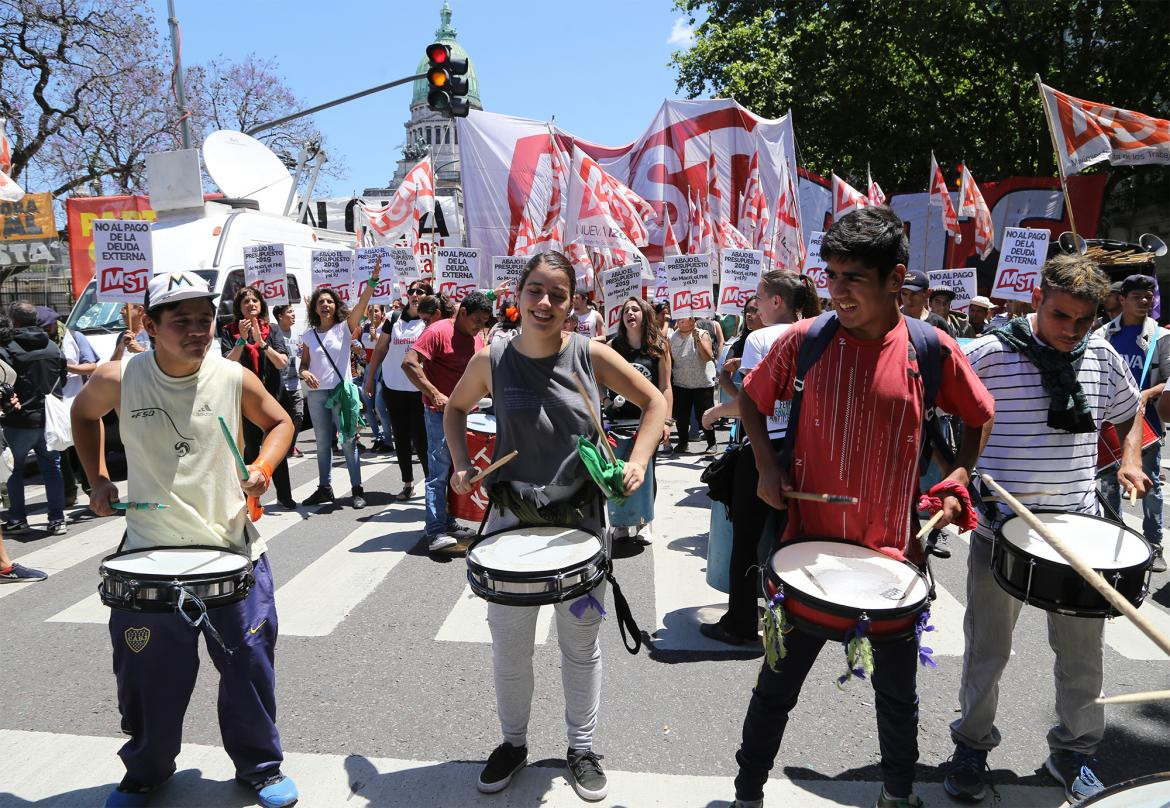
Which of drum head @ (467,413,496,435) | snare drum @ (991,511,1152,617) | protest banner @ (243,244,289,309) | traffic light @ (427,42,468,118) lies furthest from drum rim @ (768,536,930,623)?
traffic light @ (427,42,468,118)

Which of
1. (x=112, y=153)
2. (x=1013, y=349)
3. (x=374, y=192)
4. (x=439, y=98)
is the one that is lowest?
(x=1013, y=349)

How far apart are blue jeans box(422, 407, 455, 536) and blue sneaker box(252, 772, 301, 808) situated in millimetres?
3431

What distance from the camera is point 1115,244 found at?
4.40 metres

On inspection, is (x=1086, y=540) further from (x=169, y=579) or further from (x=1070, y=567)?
(x=169, y=579)

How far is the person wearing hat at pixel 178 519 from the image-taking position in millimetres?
2908

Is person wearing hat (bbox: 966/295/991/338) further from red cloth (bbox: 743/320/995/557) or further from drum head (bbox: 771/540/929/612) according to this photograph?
drum head (bbox: 771/540/929/612)

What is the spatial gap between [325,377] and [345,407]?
350 mm

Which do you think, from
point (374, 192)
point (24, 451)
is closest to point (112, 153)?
point (24, 451)

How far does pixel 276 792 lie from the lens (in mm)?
3076

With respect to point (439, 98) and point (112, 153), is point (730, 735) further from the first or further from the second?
point (112, 153)

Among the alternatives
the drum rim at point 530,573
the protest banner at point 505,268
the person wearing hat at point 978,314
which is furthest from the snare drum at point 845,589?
the person wearing hat at point 978,314

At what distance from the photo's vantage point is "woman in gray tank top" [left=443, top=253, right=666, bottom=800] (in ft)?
10.2

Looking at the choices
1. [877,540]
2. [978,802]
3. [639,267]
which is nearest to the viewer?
[877,540]

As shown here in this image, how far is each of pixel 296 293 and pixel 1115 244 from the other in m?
11.8
